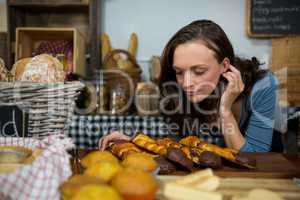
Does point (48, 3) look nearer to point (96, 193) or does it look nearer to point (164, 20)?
point (164, 20)

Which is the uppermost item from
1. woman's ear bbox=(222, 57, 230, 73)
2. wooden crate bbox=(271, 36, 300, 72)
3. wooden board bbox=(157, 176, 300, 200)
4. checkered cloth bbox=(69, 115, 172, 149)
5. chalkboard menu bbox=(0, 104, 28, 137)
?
wooden crate bbox=(271, 36, 300, 72)

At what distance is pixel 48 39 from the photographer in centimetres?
235

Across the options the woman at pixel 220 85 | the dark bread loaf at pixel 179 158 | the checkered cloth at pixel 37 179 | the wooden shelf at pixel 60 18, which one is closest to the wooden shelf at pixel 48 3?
the wooden shelf at pixel 60 18

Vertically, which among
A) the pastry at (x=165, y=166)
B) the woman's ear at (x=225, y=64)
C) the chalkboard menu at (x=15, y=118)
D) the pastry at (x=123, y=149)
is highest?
the woman's ear at (x=225, y=64)

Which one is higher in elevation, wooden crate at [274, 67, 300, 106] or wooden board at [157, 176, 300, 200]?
wooden crate at [274, 67, 300, 106]

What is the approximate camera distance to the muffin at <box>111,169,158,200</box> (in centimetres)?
44

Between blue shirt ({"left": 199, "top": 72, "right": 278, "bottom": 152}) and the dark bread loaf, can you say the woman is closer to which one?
blue shirt ({"left": 199, "top": 72, "right": 278, "bottom": 152})

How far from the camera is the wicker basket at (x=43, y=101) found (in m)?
0.76

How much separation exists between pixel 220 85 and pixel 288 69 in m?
1.08

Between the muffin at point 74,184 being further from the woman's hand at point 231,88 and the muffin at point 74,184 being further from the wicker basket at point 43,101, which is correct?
the woman's hand at point 231,88

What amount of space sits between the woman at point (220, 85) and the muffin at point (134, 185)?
0.62 meters

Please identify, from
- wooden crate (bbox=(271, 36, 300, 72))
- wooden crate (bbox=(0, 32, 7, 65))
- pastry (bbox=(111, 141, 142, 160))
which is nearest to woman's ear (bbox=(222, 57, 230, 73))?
pastry (bbox=(111, 141, 142, 160))

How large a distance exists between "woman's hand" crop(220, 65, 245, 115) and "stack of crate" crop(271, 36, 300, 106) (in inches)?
37.0

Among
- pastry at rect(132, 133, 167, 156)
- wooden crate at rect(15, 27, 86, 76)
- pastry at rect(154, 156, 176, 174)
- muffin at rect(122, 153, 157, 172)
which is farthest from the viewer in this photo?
wooden crate at rect(15, 27, 86, 76)
